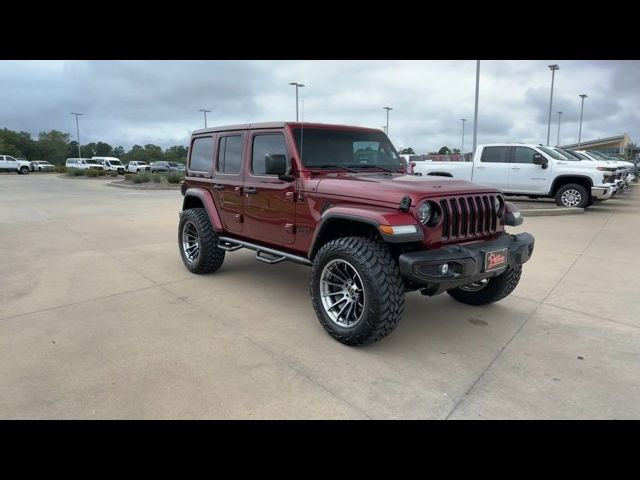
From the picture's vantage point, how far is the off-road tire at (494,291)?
169 inches

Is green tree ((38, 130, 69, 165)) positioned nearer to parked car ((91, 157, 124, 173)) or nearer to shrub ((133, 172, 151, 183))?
parked car ((91, 157, 124, 173))

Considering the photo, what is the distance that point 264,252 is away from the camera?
4766mm

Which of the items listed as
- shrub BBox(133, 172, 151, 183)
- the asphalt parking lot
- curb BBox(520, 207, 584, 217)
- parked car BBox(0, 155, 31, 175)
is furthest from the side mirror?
parked car BBox(0, 155, 31, 175)

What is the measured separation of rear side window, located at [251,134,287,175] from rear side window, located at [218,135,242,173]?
0.29 m

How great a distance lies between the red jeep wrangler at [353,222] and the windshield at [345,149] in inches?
0.5

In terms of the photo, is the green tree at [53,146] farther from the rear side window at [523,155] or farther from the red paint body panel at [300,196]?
the red paint body panel at [300,196]

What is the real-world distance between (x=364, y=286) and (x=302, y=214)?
45.2 inches

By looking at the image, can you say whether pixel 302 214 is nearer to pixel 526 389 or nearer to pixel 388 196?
pixel 388 196

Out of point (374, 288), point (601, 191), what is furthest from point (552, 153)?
point (374, 288)

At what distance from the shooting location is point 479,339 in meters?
3.81

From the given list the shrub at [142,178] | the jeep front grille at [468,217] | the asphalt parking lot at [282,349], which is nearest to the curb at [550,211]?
the asphalt parking lot at [282,349]

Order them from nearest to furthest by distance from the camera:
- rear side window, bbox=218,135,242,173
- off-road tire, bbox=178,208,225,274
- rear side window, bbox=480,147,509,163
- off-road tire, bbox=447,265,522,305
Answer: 1. off-road tire, bbox=447,265,522,305
2. rear side window, bbox=218,135,242,173
3. off-road tire, bbox=178,208,225,274
4. rear side window, bbox=480,147,509,163

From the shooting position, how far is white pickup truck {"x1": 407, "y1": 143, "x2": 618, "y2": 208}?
12.0 m
